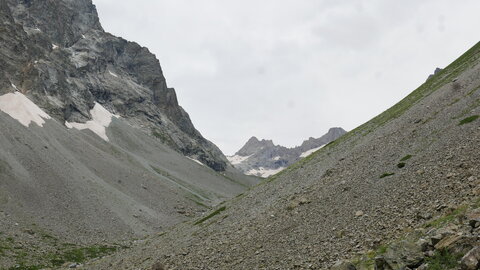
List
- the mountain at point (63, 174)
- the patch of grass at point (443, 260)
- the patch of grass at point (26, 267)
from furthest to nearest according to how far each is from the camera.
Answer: the mountain at point (63, 174), the patch of grass at point (26, 267), the patch of grass at point (443, 260)

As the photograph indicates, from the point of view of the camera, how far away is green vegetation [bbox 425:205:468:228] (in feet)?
58.9

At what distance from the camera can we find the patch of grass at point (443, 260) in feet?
46.5

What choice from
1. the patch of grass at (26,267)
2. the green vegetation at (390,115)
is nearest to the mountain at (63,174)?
the patch of grass at (26,267)

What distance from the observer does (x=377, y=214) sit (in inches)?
985

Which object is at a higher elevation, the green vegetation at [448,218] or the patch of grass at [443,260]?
the patch of grass at [443,260]

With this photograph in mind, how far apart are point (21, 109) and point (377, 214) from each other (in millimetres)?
134406

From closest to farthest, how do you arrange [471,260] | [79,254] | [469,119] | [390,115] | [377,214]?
[471,260]
[377,214]
[469,119]
[79,254]
[390,115]

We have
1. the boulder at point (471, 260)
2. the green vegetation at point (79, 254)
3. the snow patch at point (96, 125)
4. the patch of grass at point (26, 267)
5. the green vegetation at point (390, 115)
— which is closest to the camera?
the boulder at point (471, 260)

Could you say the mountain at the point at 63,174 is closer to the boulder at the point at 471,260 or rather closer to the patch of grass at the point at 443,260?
the patch of grass at the point at 443,260

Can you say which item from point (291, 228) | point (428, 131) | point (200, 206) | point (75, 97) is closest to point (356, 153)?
point (428, 131)

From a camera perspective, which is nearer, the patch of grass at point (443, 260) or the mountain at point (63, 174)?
the patch of grass at point (443, 260)

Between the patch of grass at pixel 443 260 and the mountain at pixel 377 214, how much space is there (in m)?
0.04

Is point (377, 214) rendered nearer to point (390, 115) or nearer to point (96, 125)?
point (390, 115)

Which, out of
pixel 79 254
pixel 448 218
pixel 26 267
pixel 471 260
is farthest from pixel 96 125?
pixel 471 260
